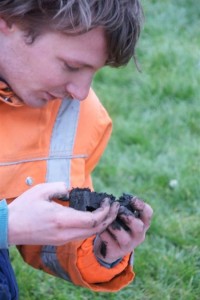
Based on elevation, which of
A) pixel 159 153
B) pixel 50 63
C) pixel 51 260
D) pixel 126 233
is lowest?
pixel 159 153

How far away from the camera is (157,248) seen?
2971mm

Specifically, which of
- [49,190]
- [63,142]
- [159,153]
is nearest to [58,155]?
[63,142]

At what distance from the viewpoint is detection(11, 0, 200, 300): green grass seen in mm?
2762

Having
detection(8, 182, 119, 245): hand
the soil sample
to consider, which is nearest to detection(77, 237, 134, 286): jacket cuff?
the soil sample

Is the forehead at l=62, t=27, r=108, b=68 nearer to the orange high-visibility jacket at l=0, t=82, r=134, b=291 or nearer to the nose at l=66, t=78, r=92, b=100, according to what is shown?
the nose at l=66, t=78, r=92, b=100

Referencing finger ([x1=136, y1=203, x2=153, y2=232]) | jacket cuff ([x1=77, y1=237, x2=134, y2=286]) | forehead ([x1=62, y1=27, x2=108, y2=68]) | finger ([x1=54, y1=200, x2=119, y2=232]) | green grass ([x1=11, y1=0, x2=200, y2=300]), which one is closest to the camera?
finger ([x1=54, y1=200, x2=119, y2=232])

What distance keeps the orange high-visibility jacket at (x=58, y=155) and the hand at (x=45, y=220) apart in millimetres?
266

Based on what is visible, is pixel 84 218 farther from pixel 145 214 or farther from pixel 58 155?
pixel 58 155

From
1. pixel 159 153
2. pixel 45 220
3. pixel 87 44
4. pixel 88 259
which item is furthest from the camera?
pixel 159 153

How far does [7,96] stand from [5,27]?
0.62ft

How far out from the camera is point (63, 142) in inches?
85.4

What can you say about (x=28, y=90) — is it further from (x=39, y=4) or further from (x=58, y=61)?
(x=39, y=4)

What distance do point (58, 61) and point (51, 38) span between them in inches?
2.7

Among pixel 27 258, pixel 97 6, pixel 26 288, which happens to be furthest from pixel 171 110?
pixel 97 6
